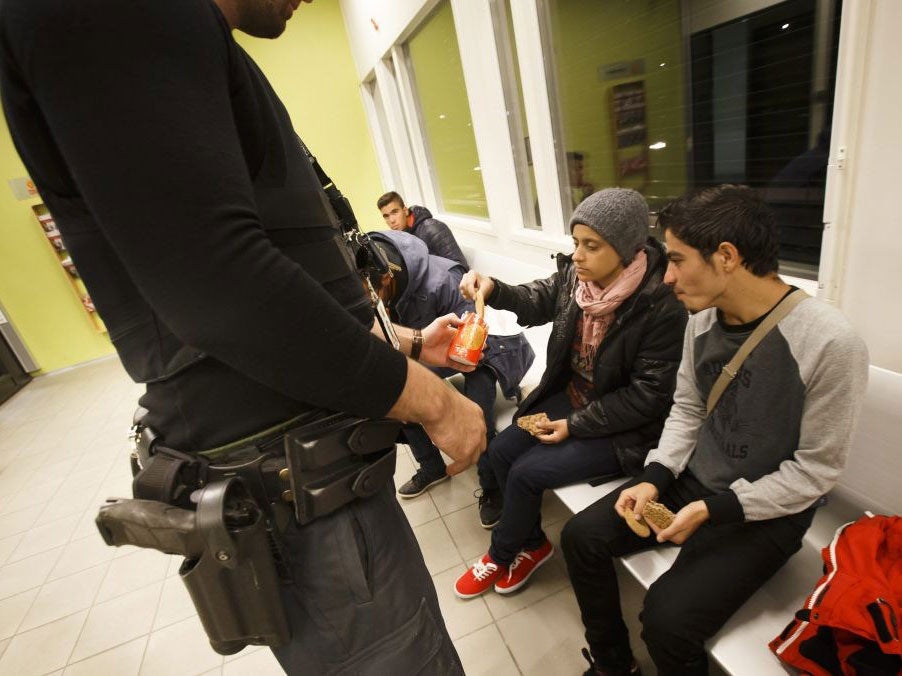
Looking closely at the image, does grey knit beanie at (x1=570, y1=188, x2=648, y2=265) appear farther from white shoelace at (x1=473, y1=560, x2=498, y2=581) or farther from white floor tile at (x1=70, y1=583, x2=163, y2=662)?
white floor tile at (x1=70, y1=583, x2=163, y2=662)

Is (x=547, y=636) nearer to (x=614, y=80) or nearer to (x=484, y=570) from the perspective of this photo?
(x=484, y=570)

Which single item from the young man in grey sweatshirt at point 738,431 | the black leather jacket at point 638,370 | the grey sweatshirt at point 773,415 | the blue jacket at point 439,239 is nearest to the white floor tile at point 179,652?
the young man in grey sweatshirt at point 738,431

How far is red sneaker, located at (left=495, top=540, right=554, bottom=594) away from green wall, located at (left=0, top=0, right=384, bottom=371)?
233 inches

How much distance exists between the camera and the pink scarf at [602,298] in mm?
1480

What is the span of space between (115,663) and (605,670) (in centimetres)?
205

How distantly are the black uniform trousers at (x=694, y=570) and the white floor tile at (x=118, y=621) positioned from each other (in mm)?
2129

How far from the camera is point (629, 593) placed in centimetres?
172

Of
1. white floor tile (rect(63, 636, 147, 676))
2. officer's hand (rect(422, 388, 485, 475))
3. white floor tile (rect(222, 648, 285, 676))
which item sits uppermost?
officer's hand (rect(422, 388, 485, 475))

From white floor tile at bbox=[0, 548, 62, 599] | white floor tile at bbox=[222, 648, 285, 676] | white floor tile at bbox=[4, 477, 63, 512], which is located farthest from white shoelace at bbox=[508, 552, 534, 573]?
white floor tile at bbox=[4, 477, 63, 512]

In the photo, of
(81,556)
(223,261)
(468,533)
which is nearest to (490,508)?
(468,533)

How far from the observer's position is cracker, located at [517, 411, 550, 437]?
65.5 inches

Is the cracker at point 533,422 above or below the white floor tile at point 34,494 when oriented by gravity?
above

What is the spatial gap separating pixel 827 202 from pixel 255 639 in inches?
68.1

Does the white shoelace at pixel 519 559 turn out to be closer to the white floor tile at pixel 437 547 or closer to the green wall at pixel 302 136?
the white floor tile at pixel 437 547
